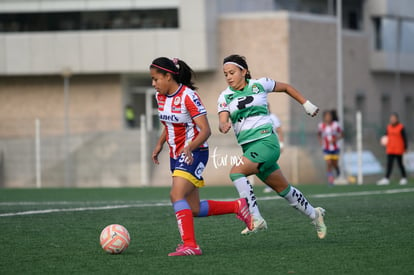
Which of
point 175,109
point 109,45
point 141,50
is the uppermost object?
point 109,45

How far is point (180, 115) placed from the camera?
917 cm

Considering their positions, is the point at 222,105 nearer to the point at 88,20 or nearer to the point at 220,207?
the point at 220,207

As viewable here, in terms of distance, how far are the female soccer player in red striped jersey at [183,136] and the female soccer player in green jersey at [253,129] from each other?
772 mm

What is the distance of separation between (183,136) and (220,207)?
0.85 metres

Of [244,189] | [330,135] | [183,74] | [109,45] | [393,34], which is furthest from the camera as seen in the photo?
[393,34]

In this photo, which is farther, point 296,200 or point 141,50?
point 141,50

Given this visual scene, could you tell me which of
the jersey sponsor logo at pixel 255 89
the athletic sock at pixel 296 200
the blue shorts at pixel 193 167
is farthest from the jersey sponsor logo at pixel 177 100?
the athletic sock at pixel 296 200

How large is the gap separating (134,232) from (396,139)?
54.2 ft

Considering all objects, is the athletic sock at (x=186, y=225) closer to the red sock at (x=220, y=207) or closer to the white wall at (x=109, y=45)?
the red sock at (x=220, y=207)

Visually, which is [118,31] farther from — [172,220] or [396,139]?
[172,220]

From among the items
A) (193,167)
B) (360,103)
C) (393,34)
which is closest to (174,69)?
(193,167)

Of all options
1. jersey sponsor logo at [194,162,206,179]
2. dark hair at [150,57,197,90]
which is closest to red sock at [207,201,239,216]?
jersey sponsor logo at [194,162,206,179]

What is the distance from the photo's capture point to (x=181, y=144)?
9266 millimetres

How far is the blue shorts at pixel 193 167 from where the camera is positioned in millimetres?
9047
